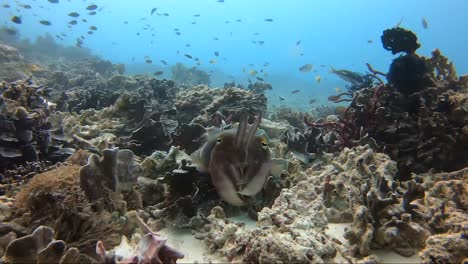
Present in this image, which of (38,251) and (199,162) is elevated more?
(199,162)

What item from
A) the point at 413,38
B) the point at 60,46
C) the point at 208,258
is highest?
the point at 60,46

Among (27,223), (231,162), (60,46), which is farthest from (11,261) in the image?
(60,46)

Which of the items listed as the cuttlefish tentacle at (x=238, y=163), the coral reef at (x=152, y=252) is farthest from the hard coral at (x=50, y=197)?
the cuttlefish tentacle at (x=238, y=163)

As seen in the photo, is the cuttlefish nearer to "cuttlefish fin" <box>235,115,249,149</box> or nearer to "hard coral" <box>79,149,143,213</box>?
"cuttlefish fin" <box>235,115,249,149</box>

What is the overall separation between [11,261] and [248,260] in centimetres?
148

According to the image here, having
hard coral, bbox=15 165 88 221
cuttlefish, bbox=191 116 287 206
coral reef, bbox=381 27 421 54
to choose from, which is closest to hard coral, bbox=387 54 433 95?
coral reef, bbox=381 27 421 54

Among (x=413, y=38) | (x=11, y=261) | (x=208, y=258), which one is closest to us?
(x=11, y=261)

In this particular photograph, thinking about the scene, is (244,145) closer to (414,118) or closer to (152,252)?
(152,252)

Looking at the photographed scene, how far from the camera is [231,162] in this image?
278 cm

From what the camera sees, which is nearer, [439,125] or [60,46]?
[439,125]

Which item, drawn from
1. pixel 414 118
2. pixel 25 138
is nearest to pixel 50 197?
pixel 25 138

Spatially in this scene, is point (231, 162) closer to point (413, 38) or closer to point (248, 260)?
point (248, 260)

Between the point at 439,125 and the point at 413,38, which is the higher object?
the point at 413,38

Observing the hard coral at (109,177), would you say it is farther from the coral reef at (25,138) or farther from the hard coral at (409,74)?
the hard coral at (409,74)
